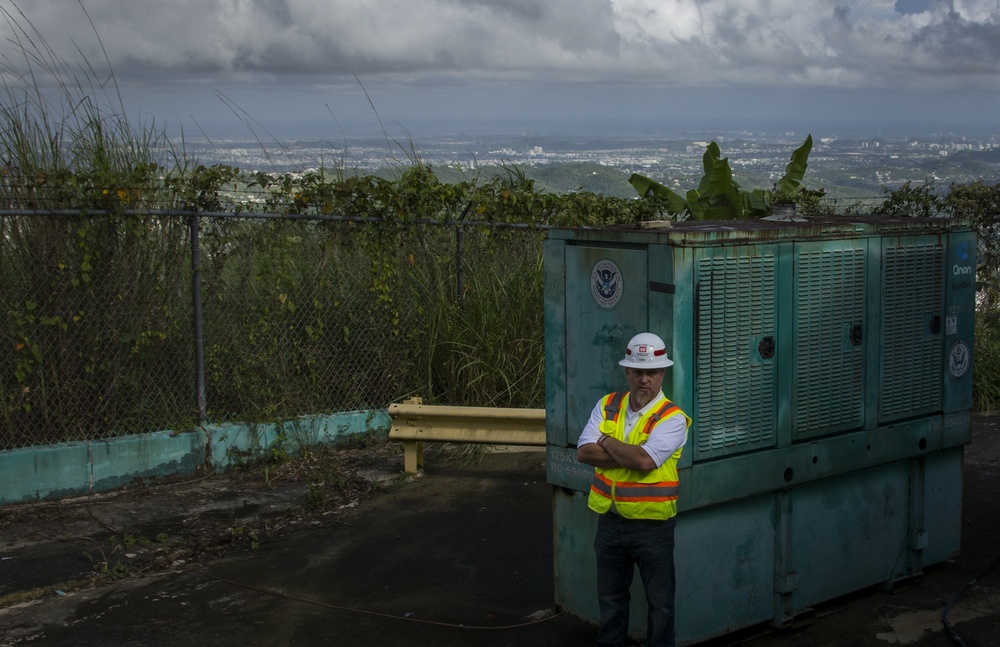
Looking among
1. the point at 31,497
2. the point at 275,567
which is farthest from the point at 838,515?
the point at 31,497

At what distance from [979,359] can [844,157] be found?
471 inches

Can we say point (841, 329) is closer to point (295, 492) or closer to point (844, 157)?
point (295, 492)

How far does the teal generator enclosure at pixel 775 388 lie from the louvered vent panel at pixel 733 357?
0.01m

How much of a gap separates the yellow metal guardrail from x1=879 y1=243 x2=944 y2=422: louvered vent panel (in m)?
3.07

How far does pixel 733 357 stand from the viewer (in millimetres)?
5297

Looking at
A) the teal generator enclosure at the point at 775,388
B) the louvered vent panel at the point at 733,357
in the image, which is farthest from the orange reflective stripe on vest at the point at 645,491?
the louvered vent panel at the point at 733,357

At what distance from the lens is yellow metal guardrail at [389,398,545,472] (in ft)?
27.5

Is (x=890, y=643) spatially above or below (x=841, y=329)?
below

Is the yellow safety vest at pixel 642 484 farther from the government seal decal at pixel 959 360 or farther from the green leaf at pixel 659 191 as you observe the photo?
the green leaf at pixel 659 191

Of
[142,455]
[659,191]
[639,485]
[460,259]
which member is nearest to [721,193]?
[659,191]

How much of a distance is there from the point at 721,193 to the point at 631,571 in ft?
18.3

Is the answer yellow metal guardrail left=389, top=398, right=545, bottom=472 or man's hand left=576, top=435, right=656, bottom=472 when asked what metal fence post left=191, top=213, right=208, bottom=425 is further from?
man's hand left=576, top=435, right=656, bottom=472

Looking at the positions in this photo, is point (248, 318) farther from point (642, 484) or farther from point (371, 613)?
point (642, 484)

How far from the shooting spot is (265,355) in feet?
29.9
